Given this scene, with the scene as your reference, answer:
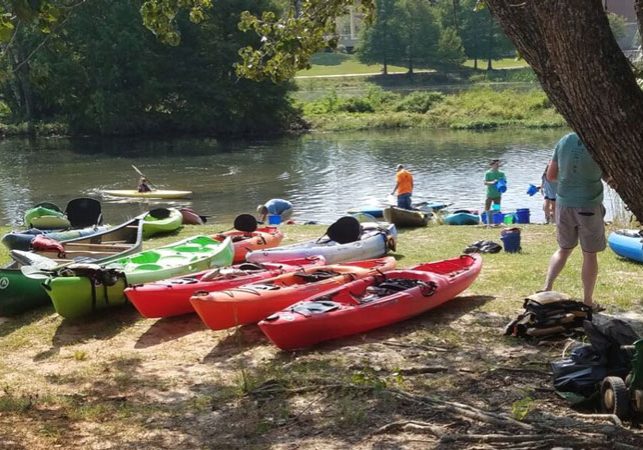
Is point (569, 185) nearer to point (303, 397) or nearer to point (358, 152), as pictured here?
point (303, 397)

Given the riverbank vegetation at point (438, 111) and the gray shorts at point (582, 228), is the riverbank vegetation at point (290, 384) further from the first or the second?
the riverbank vegetation at point (438, 111)

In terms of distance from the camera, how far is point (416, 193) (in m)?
24.8

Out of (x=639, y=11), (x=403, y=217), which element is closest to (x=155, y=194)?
(x=403, y=217)

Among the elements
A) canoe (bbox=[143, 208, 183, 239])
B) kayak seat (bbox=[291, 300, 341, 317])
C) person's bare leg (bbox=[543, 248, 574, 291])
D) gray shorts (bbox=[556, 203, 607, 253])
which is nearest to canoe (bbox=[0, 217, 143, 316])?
canoe (bbox=[143, 208, 183, 239])

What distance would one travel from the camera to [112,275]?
751 centimetres

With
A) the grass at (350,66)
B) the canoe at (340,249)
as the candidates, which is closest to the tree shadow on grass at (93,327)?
the canoe at (340,249)

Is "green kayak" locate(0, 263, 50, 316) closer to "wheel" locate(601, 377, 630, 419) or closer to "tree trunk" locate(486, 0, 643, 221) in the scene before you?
"wheel" locate(601, 377, 630, 419)

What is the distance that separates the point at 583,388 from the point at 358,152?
32666mm

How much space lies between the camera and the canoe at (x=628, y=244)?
905 centimetres

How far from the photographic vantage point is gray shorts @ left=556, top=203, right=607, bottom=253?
6055mm

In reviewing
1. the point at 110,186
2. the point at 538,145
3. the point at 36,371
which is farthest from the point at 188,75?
the point at 36,371

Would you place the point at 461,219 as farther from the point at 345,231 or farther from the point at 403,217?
the point at 345,231

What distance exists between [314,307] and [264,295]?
0.62 m

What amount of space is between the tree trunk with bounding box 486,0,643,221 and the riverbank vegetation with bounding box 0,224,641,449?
4.71 ft
